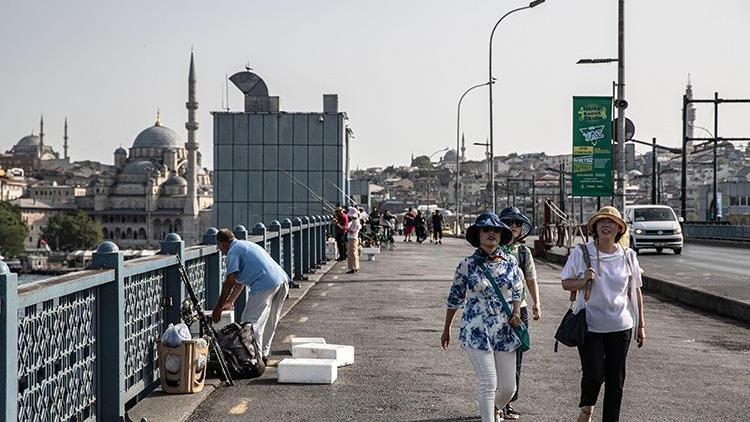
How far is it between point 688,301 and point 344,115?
4758 centimetres

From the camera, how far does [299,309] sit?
17.9 metres

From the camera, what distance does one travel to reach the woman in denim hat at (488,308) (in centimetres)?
788

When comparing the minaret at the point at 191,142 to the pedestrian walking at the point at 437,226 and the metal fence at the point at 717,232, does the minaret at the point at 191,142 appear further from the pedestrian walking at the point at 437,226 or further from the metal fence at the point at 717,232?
the pedestrian walking at the point at 437,226

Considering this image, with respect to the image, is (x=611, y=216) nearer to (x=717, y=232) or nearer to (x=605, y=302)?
(x=605, y=302)

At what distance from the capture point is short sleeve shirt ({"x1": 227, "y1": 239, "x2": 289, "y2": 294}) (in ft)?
37.2

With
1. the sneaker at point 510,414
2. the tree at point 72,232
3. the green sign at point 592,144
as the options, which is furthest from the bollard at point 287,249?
the tree at point 72,232

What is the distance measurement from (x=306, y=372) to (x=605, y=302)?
3.42 m

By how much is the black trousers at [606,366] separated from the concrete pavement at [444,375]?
0.96m

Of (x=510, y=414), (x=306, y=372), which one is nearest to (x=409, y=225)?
(x=306, y=372)

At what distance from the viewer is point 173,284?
10.5 m

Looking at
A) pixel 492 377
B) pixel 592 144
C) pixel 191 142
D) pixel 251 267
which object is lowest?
pixel 492 377

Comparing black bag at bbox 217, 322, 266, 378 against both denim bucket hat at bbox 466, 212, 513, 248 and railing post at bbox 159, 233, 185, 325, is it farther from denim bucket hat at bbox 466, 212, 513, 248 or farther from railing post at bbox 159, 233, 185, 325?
denim bucket hat at bbox 466, 212, 513, 248

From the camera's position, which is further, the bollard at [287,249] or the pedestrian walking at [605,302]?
the bollard at [287,249]

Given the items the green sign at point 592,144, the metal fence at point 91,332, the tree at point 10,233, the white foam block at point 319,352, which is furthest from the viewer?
the tree at point 10,233
